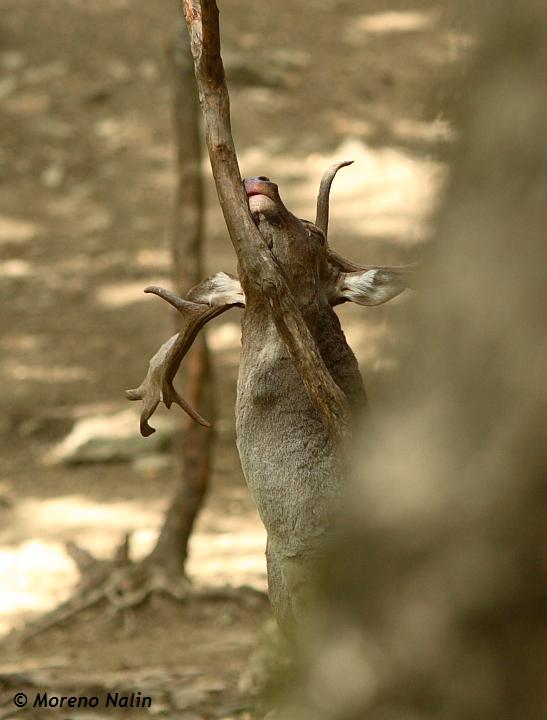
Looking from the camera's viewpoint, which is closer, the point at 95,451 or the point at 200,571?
the point at 200,571

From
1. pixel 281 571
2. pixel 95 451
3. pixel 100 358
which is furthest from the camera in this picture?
pixel 100 358

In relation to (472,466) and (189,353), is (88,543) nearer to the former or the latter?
(189,353)

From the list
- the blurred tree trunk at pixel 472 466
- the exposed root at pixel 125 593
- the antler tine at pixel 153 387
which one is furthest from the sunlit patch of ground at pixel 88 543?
the blurred tree trunk at pixel 472 466

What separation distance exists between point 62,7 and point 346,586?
12429 millimetres

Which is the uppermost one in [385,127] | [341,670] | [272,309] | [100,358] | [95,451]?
[385,127]

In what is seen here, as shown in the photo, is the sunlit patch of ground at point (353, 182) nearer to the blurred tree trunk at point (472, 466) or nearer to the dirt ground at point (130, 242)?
the dirt ground at point (130, 242)

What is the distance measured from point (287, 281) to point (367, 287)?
8.0 inches

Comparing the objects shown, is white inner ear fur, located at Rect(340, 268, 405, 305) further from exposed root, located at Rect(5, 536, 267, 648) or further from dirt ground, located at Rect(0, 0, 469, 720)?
exposed root, located at Rect(5, 536, 267, 648)

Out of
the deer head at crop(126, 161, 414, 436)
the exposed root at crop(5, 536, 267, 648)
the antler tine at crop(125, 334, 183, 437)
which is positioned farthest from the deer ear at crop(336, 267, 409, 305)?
the exposed root at crop(5, 536, 267, 648)

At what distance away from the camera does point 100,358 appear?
29.1 feet

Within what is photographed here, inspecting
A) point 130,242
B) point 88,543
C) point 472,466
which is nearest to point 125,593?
point 88,543

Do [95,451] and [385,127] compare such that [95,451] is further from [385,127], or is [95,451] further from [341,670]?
[341,670]

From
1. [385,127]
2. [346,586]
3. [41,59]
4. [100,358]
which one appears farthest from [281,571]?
[41,59]

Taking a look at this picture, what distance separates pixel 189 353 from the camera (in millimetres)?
5281
